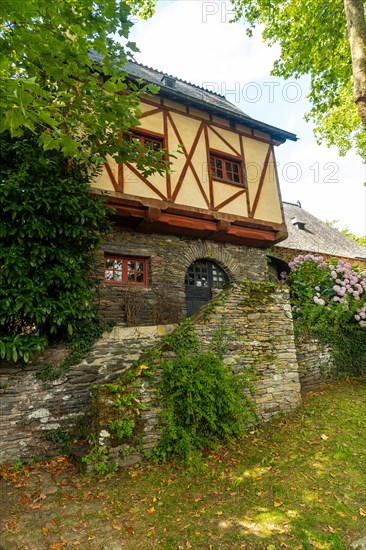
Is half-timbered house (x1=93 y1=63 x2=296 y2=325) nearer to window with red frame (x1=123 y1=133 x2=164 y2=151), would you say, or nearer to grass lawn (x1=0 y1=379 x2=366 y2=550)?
window with red frame (x1=123 y1=133 x2=164 y2=151)

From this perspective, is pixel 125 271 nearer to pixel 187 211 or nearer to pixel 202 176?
pixel 187 211

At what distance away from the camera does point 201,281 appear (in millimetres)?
7688

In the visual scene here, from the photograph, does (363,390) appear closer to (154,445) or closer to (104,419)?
(154,445)

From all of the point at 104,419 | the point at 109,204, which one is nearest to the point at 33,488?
the point at 104,419

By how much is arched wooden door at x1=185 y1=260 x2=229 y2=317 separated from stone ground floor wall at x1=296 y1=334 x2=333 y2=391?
2.23 m

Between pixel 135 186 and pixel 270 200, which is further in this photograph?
pixel 270 200

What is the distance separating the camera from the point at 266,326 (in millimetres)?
5617

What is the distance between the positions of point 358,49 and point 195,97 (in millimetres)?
4189

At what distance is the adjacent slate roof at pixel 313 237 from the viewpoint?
511 inches

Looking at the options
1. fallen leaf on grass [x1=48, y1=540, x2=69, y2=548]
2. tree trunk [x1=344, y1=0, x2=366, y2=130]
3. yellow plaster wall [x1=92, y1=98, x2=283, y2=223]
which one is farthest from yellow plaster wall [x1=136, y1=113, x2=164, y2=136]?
fallen leaf on grass [x1=48, y1=540, x2=69, y2=548]

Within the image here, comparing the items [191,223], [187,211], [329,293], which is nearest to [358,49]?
[187,211]

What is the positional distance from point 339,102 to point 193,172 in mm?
4929

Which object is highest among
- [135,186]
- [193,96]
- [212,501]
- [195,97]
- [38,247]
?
[193,96]

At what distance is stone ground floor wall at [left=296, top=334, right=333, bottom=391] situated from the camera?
6.62 metres
